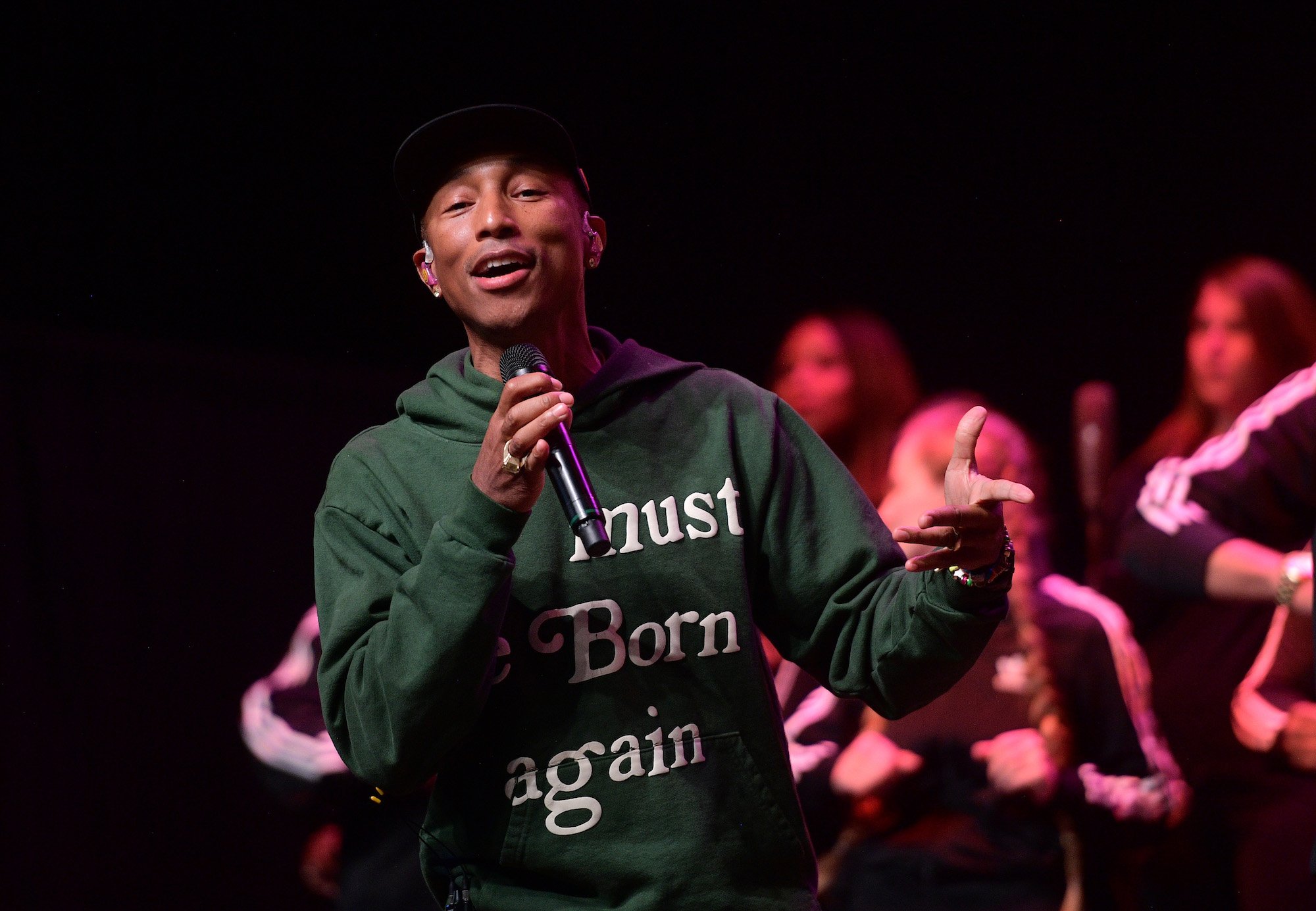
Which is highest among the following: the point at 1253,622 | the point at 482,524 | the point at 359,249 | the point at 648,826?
the point at 359,249

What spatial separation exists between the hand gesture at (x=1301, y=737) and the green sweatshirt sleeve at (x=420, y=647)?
8.11 ft

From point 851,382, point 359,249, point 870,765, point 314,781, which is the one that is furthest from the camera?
point 851,382

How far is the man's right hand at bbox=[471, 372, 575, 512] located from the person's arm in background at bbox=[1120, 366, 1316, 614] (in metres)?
2.49

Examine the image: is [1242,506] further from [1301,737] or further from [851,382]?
[851,382]

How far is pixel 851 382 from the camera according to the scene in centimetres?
351

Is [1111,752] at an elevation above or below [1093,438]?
below

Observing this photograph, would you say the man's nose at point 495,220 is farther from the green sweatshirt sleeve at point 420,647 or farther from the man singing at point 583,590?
the green sweatshirt sleeve at point 420,647

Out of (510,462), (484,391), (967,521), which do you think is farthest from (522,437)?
(967,521)

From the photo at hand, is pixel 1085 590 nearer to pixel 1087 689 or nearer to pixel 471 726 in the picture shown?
pixel 1087 689

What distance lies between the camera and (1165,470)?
10.5 feet

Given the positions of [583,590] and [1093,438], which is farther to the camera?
[1093,438]

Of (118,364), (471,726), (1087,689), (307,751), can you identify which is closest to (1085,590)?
(1087,689)

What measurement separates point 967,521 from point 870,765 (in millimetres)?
2225

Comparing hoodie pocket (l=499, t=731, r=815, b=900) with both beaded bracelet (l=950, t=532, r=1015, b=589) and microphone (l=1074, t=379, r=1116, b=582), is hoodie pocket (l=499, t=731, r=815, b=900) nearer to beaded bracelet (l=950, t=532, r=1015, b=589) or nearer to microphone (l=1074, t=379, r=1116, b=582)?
beaded bracelet (l=950, t=532, r=1015, b=589)
